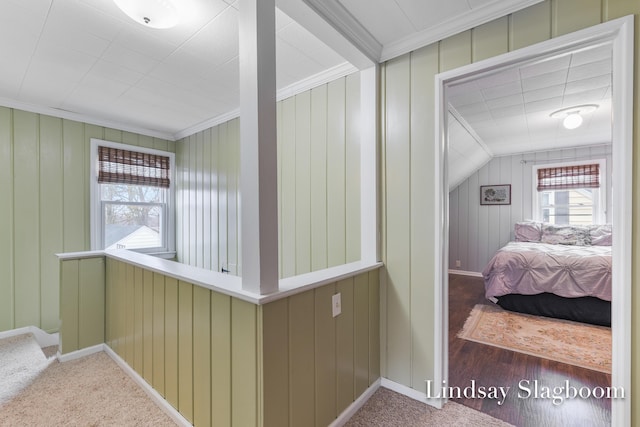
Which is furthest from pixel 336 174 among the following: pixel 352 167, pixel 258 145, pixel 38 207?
pixel 38 207

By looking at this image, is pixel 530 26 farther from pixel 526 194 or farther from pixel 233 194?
pixel 526 194

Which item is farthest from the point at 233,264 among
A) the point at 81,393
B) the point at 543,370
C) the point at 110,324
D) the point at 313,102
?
the point at 543,370

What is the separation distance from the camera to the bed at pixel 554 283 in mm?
3006

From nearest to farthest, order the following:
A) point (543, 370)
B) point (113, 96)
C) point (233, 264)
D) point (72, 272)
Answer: point (543, 370) → point (72, 272) → point (113, 96) → point (233, 264)

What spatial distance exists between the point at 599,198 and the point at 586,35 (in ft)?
15.3

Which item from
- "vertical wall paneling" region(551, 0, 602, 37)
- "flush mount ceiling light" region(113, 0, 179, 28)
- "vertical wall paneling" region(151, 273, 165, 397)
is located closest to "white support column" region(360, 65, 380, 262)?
"vertical wall paneling" region(551, 0, 602, 37)

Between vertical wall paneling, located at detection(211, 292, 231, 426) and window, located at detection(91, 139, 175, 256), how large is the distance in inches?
110

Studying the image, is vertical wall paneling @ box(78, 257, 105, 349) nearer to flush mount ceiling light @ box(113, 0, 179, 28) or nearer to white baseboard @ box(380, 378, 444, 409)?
flush mount ceiling light @ box(113, 0, 179, 28)

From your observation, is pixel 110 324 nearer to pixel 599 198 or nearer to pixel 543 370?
pixel 543 370

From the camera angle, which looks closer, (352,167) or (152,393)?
(152,393)

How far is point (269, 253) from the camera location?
1.26 metres

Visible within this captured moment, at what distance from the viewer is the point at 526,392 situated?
1922 mm

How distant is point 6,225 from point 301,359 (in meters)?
3.25

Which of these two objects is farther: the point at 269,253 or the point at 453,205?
the point at 453,205
